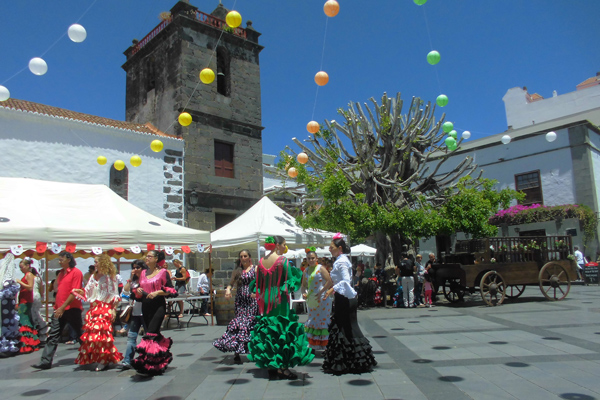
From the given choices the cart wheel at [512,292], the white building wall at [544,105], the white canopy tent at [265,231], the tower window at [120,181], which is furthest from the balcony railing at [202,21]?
the white building wall at [544,105]

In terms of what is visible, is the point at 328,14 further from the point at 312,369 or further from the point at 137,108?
the point at 137,108

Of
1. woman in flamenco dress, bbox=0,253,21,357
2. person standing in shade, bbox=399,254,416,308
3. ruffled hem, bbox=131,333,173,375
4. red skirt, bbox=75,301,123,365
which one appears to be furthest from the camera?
person standing in shade, bbox=399,254,416,308

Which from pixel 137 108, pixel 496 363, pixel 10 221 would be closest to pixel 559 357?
pixel 496 363

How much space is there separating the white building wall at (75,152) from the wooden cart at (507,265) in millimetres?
10306

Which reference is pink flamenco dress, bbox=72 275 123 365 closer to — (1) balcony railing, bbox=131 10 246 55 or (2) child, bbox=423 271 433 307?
(2) child, bbox=423 271 433 307

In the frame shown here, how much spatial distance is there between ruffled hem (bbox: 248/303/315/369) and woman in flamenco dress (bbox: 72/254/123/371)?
85.5 inches

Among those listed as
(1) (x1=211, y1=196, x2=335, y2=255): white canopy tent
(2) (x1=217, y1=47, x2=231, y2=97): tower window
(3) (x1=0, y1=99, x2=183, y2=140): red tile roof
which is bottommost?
(1) (x1=211, y1=196, x2=335, y2=255): white canopy tent

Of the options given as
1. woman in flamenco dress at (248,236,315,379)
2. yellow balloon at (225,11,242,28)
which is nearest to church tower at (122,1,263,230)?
yellow balloon at (225,11,242,28)

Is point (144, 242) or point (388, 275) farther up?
point (144, 242)

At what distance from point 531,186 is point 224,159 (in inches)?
582

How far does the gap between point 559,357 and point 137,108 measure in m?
19.0

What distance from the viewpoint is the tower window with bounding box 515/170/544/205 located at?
21.3 meters

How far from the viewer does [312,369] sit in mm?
5508

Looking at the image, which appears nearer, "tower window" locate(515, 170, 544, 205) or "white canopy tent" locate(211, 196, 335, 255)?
"white canopy tent" locate(211, 196, 335, 255)
